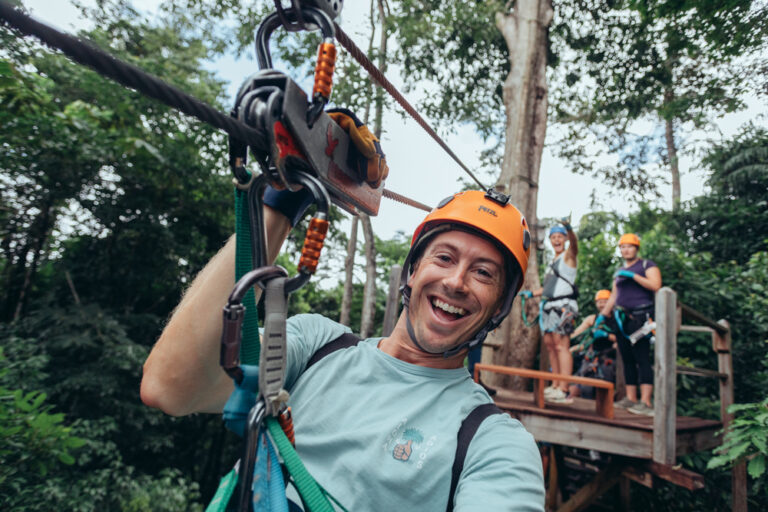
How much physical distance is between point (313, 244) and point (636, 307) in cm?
526

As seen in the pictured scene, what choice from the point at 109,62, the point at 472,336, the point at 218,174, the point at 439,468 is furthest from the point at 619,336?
the point at 218,174

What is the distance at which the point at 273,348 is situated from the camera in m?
0.77

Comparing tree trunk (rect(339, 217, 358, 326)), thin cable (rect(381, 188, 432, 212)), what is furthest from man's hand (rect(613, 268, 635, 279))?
tree trunk (rect(339, 217, 358, 326))

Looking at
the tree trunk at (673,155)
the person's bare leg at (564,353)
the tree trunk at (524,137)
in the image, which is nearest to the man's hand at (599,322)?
the tree trunk at (524,137)

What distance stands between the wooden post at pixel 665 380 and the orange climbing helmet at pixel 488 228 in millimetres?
3231

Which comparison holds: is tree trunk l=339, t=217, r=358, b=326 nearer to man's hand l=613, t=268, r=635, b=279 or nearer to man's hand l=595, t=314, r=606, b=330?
man's hand l=595, t=314, r=606, b=330

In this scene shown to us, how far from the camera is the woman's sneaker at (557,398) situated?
522cm

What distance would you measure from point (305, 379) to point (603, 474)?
572cm

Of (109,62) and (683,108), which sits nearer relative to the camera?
(109,62)

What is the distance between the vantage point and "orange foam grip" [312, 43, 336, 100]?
92 centimetres

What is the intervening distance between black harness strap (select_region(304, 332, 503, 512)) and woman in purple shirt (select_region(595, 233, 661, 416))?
14.2 ft

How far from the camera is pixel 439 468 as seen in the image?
127 cm

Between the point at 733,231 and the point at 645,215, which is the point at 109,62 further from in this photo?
the point at 645,215

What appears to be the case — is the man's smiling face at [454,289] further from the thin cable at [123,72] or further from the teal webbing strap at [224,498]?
the thin cable at [123,72]
